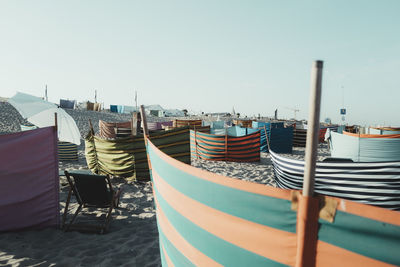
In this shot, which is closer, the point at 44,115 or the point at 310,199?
the point at 310,199

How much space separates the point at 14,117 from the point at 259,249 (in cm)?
2750

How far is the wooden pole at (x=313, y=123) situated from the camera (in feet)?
2.46

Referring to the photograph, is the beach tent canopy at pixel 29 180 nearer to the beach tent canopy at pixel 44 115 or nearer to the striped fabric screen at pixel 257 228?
the beach tent canopy at pixel 44 115

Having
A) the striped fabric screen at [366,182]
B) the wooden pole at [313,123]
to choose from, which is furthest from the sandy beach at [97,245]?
the wooden pole at [313,123]

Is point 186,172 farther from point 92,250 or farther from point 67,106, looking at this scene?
point 67,106

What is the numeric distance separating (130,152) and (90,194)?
2.37 m

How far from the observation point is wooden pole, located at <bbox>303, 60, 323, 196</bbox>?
0.75m

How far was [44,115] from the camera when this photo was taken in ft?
20.6

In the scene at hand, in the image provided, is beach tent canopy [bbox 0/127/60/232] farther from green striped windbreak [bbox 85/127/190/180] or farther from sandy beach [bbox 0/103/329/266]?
green striped windbreak [bbox 85/127/190/180]

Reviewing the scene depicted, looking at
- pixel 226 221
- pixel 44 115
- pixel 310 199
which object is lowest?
pixel 226 221

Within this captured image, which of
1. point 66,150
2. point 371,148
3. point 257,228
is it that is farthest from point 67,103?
point 257,228

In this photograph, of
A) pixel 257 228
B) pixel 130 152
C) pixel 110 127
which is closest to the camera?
pixel 257 228

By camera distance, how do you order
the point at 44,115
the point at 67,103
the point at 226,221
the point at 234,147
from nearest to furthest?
the point at 226,221 → the point at 44,115 → the point at 234,147 → the point at 67,103

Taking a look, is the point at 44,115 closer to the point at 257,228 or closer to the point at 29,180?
the point at 29,180
